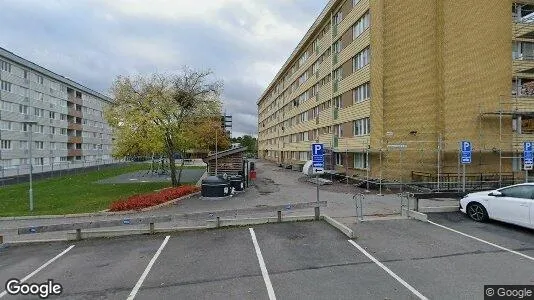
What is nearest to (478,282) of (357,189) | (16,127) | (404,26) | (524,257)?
(524,257)

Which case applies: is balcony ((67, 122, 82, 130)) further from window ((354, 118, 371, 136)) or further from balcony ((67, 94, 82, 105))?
window ((354, 118, 371, 136))

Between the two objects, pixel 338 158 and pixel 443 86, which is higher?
pixel 443 86

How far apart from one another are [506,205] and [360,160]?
16.1 meters

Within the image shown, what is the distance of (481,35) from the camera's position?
24.8 meters

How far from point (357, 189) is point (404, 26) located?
40.3 ft

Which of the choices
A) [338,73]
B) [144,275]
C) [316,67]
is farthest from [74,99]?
[144,275]

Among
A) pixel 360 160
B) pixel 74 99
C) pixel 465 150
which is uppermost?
pixel 74 99

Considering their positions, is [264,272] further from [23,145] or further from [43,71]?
[43,71]

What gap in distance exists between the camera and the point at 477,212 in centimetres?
1229

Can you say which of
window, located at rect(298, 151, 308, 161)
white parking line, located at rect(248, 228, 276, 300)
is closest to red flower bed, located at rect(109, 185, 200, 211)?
white parking line, located at rect(248, 228, 276, 300)

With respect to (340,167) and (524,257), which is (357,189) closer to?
(340,167)

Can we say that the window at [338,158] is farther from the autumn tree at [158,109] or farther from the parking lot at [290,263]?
the parking lot at [290,263]

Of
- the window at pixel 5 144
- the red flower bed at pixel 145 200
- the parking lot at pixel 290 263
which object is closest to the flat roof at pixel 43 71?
the window at pixel 5 144

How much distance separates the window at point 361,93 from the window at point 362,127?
164 centimetres
